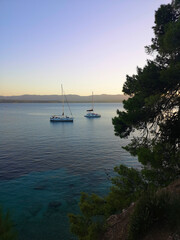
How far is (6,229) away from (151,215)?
6108 mm

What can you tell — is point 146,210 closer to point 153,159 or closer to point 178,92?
point 153,159

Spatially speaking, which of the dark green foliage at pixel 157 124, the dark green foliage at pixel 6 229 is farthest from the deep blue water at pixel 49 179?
the dark green foliage at pixel 6 229

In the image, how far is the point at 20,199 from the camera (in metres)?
21.9

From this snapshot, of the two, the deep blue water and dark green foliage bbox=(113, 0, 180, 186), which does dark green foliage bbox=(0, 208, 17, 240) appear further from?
the deep blue water

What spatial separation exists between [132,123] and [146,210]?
229 inches

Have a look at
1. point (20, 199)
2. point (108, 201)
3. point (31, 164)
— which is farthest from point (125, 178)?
point (31, 164)

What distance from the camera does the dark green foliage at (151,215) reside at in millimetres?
7172

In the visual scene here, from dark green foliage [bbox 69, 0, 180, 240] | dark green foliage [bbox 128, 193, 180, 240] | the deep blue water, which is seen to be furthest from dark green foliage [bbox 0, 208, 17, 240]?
the deep blue water

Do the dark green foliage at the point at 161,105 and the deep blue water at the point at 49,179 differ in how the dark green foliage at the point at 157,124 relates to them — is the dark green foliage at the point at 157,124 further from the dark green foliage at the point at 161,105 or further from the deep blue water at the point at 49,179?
the deep blue water at the point at 49,179

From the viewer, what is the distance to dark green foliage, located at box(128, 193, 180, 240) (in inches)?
282

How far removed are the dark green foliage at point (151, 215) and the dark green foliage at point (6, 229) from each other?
5740mm

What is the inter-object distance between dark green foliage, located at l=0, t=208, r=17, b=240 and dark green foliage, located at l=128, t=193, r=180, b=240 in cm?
574

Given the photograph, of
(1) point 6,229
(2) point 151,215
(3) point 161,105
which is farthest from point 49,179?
(1) point 6,229

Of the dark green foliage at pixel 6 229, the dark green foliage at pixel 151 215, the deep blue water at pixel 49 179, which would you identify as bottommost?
the deep blue water at pixel 49 179
